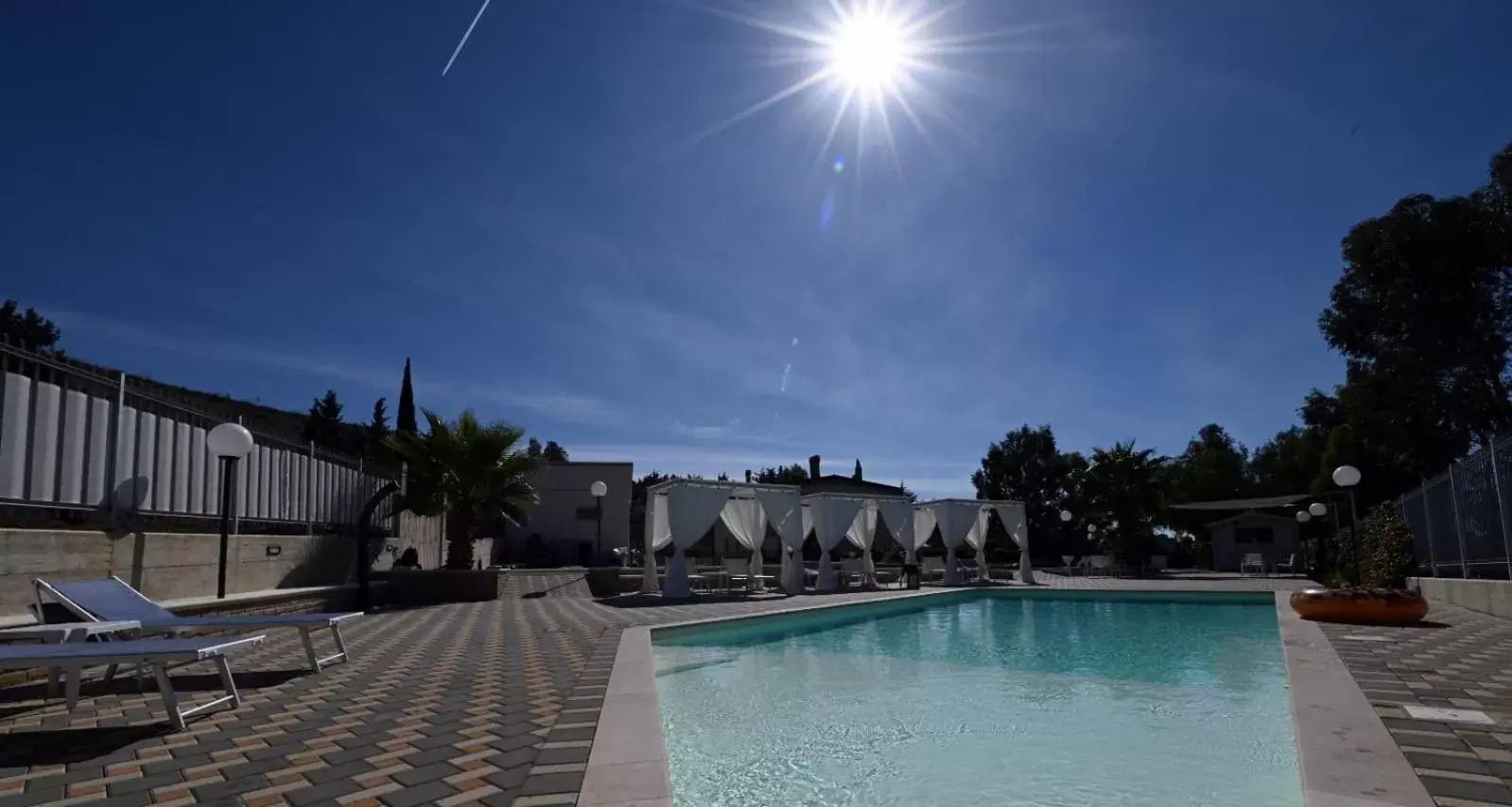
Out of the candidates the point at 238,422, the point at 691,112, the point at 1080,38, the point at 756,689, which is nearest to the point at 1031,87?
the point at 1080,38

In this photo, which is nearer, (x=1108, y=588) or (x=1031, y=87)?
(x=1031, y=87)

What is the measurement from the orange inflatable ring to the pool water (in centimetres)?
64

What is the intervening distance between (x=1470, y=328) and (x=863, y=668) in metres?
24.7

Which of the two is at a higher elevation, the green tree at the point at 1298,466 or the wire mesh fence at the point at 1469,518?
the green tree at the point at 1298,466

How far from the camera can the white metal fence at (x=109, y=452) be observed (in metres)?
7.07

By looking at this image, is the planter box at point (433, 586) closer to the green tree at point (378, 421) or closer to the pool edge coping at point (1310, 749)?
the pool edge coping at point (1310, 749)

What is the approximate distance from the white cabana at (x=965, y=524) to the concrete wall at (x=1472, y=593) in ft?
32.9

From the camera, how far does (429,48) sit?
29.9 feet

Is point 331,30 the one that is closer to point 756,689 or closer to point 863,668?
point 756,689

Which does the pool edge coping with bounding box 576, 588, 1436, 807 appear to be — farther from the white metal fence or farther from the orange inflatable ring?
the white metal fence

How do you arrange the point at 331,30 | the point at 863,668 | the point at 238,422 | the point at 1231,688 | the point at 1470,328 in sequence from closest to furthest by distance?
1. the point at 1231,688
2. the point at 863,668
3. the point at 331,30
4. the point at 238,422
5. the point at 1470,328

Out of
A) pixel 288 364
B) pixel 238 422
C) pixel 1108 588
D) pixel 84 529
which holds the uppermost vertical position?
pixel 288 364

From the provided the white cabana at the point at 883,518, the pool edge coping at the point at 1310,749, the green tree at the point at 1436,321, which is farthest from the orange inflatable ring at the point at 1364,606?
the green tree at the point at 1436,321

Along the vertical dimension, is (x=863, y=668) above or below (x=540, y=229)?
below
